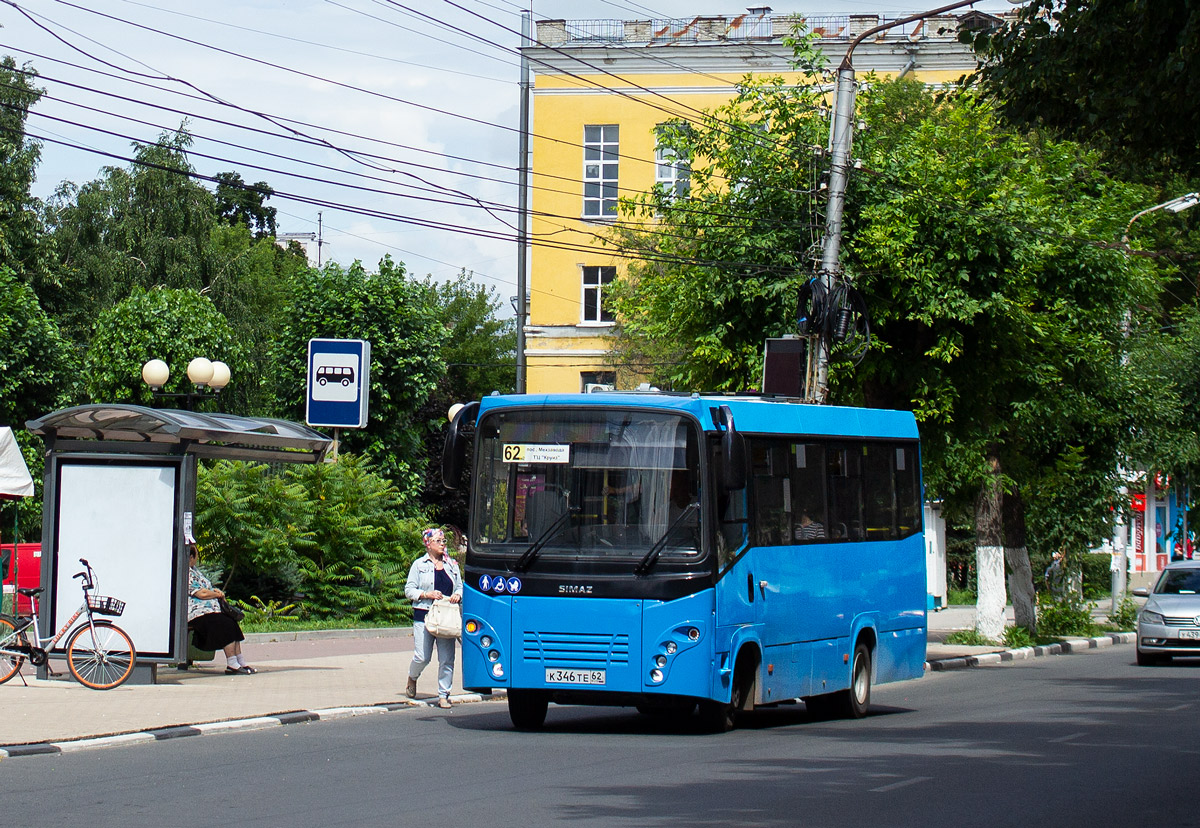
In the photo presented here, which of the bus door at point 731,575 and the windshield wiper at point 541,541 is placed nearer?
the bus door at point 731,575

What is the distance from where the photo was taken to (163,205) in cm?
5097

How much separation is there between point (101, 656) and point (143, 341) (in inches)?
946

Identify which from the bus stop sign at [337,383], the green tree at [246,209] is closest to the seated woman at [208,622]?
the bus stop sign at [337,383]

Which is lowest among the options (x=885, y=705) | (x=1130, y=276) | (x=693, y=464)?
(x=885, y=705)

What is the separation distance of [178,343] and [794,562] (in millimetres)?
27439

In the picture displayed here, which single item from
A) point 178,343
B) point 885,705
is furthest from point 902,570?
point 178,343

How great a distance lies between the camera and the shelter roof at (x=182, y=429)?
17016 millimetres

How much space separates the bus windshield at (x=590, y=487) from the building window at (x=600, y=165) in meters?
40.1

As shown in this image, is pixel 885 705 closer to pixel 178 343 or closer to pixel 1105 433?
pixel 1105 433

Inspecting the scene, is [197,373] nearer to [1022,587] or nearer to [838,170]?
[838,170]

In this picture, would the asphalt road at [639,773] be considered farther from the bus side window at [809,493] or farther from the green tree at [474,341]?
the green tree at [474,341]

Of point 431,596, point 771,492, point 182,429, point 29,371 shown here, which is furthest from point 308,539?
point 29,371

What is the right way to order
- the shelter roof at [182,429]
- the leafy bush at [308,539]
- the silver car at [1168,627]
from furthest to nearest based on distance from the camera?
the leafy bush at [308,539] → the silver car at [1168,627] → the shelter roof at [182,429]

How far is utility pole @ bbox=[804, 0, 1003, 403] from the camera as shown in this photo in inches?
843
